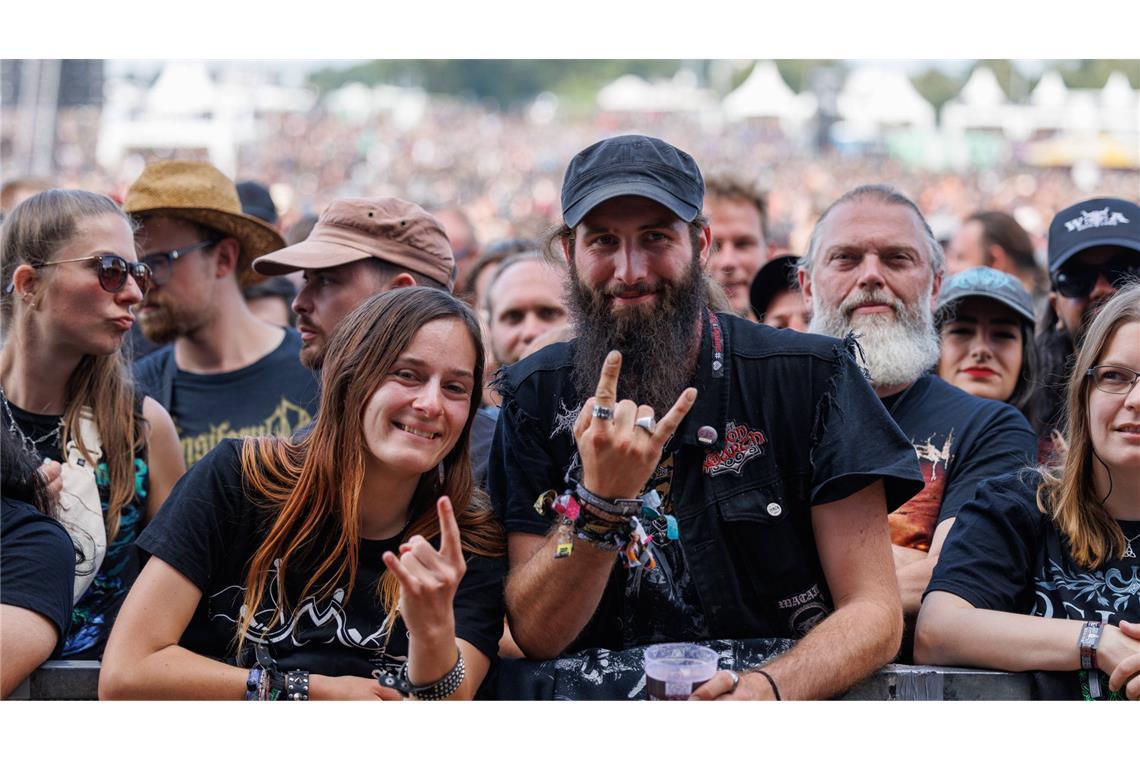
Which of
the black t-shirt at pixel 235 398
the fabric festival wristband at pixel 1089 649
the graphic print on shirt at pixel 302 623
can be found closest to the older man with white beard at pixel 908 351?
the fabric festival wristband at pixel 1089 649

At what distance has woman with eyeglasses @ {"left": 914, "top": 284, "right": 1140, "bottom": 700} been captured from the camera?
3.34m

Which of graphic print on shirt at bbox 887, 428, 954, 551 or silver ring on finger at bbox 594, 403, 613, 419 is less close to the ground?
silver ring on finger at bbox 594, 403, 613, 419

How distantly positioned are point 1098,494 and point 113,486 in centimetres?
287

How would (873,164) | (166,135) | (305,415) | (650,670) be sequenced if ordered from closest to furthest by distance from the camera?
(650,670)
(305,415)
(166,135)
(873,164)

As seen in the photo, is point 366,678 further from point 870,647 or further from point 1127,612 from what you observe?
point 1127,612

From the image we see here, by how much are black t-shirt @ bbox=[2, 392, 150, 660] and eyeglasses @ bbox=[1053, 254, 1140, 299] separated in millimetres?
3536

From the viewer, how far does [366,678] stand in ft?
10.9

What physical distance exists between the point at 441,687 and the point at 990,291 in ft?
9.77

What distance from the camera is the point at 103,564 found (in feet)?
13.1

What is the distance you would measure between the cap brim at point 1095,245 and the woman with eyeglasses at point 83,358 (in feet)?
11.3

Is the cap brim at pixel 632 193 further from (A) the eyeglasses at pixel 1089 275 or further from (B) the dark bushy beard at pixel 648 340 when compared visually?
(A) the eyeglasses at pixel 1089 275

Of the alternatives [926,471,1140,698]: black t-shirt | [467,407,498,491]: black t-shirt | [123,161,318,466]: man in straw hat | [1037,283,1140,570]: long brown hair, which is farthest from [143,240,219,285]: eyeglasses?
[1037,283,1140,570]: long brown hair

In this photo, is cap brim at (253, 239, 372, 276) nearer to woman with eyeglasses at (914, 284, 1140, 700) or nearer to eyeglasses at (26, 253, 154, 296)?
eyeglasses at (26, 253, 154, 296)
